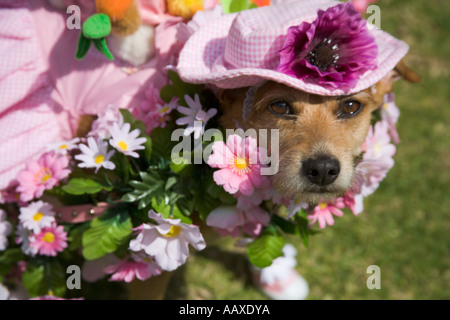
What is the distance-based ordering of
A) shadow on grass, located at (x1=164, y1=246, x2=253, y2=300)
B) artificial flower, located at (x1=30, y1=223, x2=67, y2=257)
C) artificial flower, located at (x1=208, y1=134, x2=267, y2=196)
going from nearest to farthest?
artificial flower, located at (x1=208, y1=134, x2=267, y2=196) < artificial flower, located at (x1=30, y1=223, x2=67, y2=257) < shadow on grass, located at (x1=164, y1=246, x2=253, y2=300)

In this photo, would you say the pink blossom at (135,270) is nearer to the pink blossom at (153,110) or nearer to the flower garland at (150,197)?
the flower garland at (150,197)

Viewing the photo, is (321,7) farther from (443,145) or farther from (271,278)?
(443,145)

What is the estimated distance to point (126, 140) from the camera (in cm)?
225

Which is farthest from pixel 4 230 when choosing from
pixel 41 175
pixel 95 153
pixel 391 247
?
pixel 391 247

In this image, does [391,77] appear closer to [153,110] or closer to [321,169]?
[321,169]

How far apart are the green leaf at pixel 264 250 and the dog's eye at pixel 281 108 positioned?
631 mm

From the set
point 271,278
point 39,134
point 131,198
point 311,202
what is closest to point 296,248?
point 271,278

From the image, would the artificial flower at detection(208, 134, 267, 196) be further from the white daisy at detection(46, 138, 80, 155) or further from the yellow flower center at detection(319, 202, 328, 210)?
the white daisy at detection(46, 138, 80, 155)

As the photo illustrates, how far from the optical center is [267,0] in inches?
102

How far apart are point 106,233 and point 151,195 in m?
0.29

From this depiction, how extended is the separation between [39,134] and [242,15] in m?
1.25

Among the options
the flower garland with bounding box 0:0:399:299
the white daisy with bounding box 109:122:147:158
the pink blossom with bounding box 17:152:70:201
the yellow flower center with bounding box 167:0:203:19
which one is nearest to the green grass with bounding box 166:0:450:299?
the flower garland with bounding box 0:0:399:299

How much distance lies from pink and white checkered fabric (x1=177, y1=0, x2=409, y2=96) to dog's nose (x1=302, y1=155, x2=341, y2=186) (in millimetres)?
297

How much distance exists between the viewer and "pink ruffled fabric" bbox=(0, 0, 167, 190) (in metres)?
2.50
